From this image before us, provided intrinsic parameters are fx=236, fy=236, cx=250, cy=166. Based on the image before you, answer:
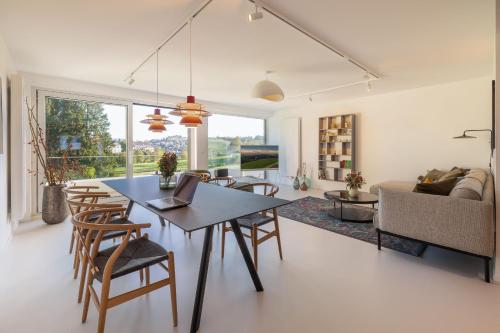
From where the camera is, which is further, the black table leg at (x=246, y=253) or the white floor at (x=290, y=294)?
the black table leg at (x=246, y=253)

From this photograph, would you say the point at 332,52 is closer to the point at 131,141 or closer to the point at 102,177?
the point at 131,141

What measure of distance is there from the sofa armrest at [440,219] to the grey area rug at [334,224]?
1.19ft

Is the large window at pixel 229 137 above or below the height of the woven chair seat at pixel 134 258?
above

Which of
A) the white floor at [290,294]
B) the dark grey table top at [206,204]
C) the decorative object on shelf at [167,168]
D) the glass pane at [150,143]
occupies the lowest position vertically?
the white floor at [290,294]

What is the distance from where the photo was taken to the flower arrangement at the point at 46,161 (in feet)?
12.6

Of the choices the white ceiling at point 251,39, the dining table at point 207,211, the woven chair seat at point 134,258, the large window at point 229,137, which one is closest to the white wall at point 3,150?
the white ceiling at point 251,39

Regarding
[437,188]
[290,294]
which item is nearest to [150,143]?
[290,294]

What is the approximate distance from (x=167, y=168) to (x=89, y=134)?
3.08 meters

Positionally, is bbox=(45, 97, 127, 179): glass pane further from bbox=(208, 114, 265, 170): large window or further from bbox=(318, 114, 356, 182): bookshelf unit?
bbox=(318, 114, 356, 182): bookshelf unit

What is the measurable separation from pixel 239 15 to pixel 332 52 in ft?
4.86

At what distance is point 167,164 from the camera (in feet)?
8.65

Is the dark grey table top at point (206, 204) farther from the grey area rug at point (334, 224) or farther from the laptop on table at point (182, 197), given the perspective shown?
the grey area rug at point (334, 224)

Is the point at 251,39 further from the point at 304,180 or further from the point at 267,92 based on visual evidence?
the point at 304,180

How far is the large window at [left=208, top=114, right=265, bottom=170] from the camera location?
21.8 ft
